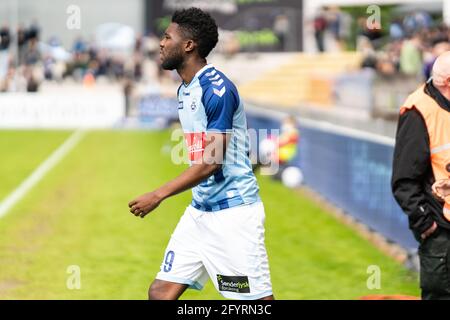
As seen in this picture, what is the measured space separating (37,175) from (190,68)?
50.5 ft

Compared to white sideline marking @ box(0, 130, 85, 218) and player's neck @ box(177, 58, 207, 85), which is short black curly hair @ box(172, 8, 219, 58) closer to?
player's neck @ box(177, 58, 207, 85)

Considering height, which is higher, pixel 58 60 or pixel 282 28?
pixel 282 28

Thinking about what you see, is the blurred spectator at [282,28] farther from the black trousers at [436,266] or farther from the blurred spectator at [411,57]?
the black trousers at [436,266]

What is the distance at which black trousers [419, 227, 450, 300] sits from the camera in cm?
650

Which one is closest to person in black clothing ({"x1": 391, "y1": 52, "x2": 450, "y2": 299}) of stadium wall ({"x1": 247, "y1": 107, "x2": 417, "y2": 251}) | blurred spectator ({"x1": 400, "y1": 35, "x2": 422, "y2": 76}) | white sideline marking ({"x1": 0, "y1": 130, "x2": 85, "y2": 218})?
stadium wall ({"x1": 247, "y1": 107, "x2": 417, "y2": 251})

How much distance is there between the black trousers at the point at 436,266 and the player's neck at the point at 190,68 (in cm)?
190

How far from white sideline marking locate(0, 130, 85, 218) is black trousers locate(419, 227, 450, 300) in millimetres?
9832

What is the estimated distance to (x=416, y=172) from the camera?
6453 mm

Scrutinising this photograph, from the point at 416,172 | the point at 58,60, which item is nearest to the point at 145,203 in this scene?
the point at 416,172

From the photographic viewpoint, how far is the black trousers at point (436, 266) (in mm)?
6496

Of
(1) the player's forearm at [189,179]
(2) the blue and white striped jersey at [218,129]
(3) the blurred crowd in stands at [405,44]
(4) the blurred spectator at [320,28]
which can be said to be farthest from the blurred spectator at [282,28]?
(1) the player's forearm at [189,179]

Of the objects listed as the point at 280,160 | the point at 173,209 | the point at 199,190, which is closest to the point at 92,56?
the point at 280,160

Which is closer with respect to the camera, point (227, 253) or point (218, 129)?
A: point (218, 129)

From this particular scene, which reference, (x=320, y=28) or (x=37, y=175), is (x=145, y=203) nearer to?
(x=37, y=175)
